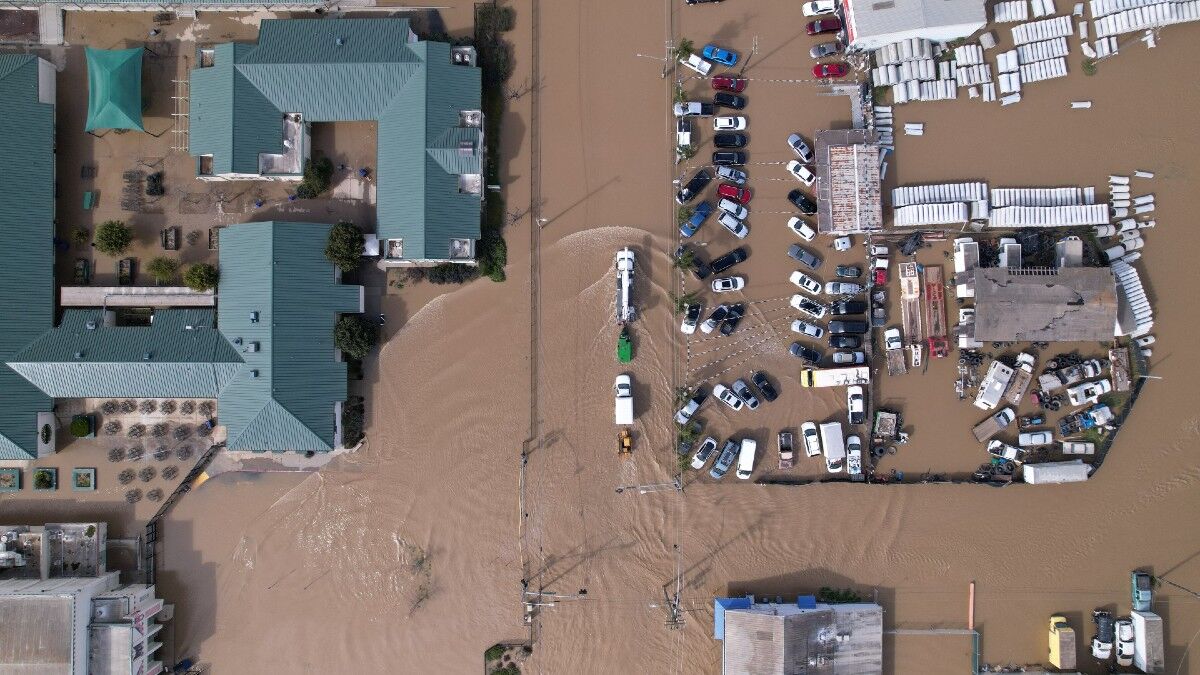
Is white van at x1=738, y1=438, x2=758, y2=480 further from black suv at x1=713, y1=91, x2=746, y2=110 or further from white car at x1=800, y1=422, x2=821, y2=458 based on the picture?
black suv at x1=713, y1=91, x2=746, y2=110

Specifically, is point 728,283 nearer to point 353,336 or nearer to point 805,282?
point 805,282

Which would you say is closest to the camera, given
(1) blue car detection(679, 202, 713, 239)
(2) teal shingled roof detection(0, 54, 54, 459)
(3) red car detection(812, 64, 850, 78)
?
(2) teal shingled roof detection(0, 54, 54, 459)

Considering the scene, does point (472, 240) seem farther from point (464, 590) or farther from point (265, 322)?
point (464, 590)

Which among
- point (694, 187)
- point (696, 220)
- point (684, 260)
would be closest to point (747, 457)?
point (684, 260)

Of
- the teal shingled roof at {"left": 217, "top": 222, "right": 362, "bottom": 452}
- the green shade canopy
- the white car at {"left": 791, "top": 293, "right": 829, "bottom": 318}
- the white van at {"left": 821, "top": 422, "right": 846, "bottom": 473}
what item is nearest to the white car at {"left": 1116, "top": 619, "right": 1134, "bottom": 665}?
the white van at {"left": 821, "top": 422, "right": 846, "bottom": 473}

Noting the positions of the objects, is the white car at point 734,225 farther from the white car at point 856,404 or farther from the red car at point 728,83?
the white car at point 856,404

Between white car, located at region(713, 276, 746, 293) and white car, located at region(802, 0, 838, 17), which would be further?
white car, located at region(802, 0, 838, 17)

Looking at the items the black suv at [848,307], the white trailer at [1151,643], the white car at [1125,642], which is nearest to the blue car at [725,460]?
the black suv at [848,307]
